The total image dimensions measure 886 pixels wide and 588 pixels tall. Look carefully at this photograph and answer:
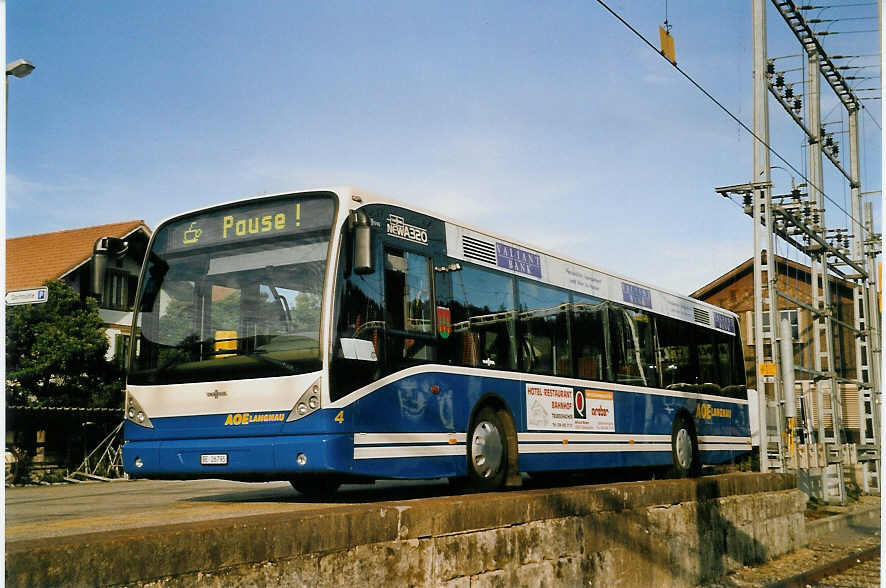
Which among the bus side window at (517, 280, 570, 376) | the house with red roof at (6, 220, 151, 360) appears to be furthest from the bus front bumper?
the house with red roof at (6, 220, 151, 360)

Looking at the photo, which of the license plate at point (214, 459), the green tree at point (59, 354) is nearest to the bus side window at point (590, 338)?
the license plate at point (214, 459)

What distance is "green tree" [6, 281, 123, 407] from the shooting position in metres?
32.3

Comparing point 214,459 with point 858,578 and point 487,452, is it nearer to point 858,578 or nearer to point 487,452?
point 487,452

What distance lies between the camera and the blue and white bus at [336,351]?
29.6 ft

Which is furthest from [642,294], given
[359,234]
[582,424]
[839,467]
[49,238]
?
[49,238]

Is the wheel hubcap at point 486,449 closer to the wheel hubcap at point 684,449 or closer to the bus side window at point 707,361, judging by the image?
the wheel hubcap at point 684,449

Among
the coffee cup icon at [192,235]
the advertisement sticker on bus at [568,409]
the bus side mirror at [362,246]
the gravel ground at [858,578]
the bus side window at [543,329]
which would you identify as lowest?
the gravel ground at [858,578]

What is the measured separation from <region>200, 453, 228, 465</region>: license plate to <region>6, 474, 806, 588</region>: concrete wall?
264 centimetres

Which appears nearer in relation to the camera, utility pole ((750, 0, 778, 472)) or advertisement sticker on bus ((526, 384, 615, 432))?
advertisement sticker on bus ((526, 384, 615, 432))

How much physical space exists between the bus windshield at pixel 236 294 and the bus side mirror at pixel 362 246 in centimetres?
32

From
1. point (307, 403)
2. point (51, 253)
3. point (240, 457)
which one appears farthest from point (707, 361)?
point (51, 253)

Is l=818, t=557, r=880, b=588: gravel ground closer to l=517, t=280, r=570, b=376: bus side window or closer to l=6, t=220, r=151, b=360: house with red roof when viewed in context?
l=517, t=280, r=570, b=376: bus side window

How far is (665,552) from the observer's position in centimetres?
977

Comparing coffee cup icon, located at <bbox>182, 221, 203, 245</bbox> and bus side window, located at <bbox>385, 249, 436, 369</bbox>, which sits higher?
coffee cup icon, located at <bbox>182, 221, 203, 245</bbox>
